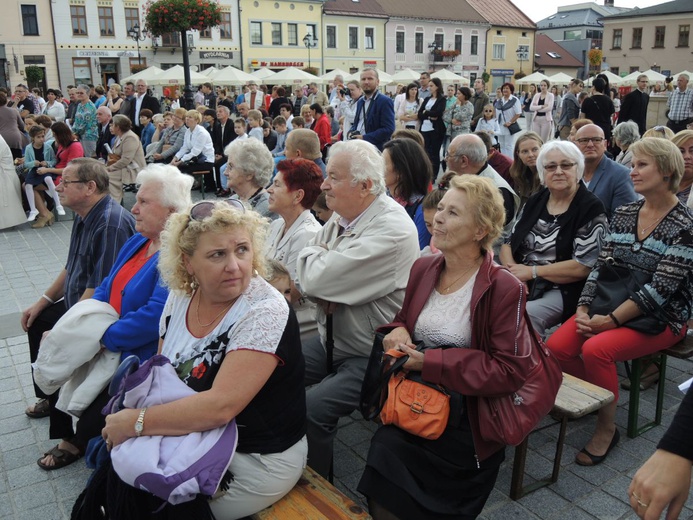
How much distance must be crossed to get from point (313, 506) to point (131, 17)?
1879 inches

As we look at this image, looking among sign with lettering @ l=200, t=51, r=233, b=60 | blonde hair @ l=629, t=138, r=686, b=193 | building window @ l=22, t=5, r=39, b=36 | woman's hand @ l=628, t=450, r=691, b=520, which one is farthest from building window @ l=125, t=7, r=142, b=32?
woman's hand @ l=628, t=450, r=691, b=520

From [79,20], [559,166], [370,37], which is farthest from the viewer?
[370,37]

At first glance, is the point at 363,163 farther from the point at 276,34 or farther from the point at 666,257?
the point at 276,34

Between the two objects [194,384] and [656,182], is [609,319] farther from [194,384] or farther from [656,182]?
[194,384]

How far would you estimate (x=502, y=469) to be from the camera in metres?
3.39

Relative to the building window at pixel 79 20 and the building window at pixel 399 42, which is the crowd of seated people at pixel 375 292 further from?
the building window at pixel 399 42

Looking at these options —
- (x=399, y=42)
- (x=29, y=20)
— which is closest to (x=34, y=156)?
(x=29, y=20)

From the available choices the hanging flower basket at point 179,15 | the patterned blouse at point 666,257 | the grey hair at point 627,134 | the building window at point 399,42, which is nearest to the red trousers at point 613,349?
the patterned blouse at point 666,257

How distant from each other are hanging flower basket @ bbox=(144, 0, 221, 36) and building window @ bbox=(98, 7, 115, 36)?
24.1 metres

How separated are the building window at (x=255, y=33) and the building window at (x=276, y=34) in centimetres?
116

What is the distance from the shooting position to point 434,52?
58719 mm

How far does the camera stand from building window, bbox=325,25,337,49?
171 feet

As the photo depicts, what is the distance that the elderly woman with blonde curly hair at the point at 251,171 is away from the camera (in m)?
4.70

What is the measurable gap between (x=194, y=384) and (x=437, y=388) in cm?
100
